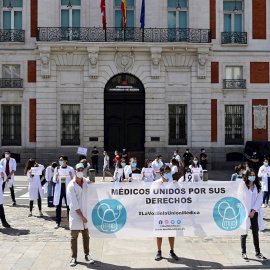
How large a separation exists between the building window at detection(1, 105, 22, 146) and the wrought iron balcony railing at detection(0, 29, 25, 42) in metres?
4.59

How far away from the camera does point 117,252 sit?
9812 mm

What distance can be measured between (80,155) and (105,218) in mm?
19540

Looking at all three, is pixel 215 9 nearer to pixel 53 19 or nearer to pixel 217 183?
pixel 53 19

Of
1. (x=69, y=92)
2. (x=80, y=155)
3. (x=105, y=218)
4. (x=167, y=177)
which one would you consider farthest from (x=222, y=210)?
(x=69, y=92)

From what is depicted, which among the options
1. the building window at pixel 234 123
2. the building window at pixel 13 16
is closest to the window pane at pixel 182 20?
the building window at pixel 234 123

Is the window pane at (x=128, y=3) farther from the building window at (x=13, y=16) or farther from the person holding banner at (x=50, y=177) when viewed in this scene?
the person holding banner at (x=50, y=177)

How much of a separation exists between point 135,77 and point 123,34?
3042 mm

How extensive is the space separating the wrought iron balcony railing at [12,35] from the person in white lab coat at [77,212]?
23.2m

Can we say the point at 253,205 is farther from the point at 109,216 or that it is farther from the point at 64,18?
the point at 64,18

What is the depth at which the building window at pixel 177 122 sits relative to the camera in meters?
30.7

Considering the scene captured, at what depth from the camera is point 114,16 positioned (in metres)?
30.5

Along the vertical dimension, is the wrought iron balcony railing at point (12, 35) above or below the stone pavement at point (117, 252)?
above

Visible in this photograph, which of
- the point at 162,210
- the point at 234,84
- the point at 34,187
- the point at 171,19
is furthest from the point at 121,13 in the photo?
the point at 162,210

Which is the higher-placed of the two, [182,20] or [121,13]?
[121,13]
